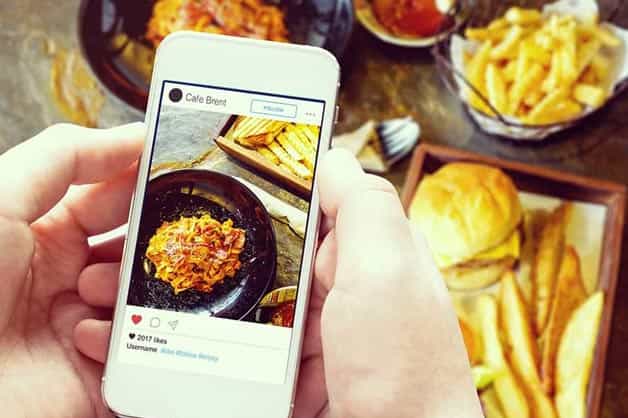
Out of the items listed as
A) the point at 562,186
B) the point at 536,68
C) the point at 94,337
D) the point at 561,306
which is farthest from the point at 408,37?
the point at 94,337

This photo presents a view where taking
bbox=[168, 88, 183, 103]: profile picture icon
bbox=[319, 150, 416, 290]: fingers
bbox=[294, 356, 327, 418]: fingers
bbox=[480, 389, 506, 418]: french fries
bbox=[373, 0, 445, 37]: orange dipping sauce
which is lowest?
bbox=[480, 389, 506, 418]: french fries

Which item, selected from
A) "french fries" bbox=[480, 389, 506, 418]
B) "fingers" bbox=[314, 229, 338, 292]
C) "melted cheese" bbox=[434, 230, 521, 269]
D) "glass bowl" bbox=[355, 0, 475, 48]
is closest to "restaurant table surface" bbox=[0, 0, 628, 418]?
"glass bowl" bbox=[355, 0, 475, 48]

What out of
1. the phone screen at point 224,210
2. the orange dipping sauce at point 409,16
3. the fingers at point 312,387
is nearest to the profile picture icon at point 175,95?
the phone screen at point 224,210

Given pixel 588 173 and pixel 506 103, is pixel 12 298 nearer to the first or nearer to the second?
pixel 506 103

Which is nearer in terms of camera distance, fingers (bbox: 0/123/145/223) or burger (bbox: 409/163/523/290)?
fingers (bbox: 0/123/145/223)

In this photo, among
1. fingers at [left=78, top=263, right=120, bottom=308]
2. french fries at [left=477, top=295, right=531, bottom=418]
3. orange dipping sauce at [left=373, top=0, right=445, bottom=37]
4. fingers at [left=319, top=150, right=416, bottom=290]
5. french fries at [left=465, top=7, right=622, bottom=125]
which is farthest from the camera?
orange dipping sauce at [left=373, top=0, right=445, bottom=37]

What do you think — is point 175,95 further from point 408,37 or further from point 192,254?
point 408,37

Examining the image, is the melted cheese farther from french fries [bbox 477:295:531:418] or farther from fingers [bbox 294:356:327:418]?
fingers [bbox 294:356:327:418]

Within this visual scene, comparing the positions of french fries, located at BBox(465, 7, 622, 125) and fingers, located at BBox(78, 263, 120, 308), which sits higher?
fingers, located at BBox(78, 263, 120, 308)
